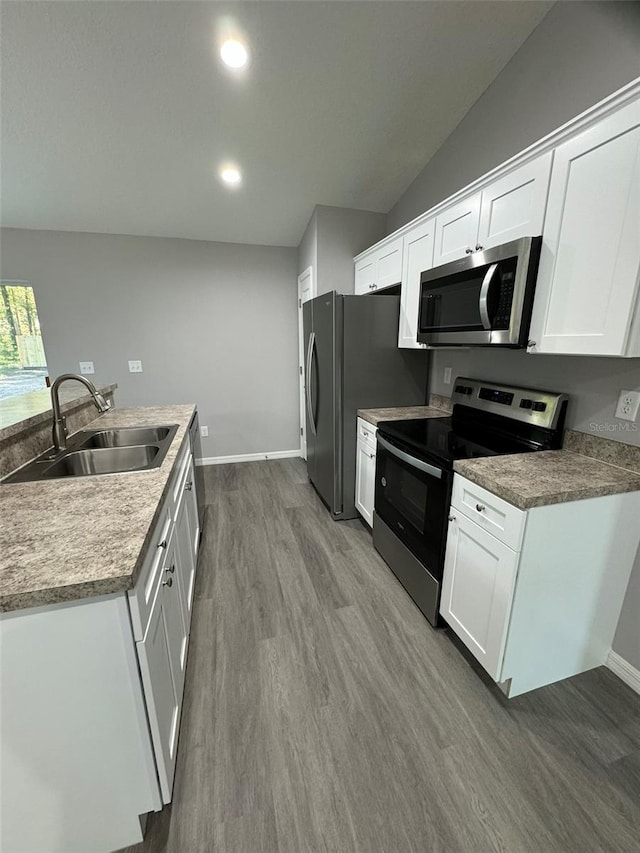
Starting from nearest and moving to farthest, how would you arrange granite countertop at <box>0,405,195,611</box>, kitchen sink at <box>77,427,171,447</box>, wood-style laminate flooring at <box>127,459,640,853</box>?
1. granite countertop at <box>0,405,195,611</box>
2. wood-style laminate flooring at <box>127,459,640,853</box>
3. kitchen sink at <box>77,427,171,447</box>

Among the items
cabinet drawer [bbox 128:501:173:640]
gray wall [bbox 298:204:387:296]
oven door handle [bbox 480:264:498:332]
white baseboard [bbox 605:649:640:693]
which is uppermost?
gray wall [bbox 298:204:387:296]

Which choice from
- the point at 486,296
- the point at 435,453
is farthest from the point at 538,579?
the point at 486,296

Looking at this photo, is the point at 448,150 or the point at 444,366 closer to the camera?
the point at 448,150

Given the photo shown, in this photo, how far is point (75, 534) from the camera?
94 centimetres

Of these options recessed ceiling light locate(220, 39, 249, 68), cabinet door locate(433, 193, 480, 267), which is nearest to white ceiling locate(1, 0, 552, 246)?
recessed ceiling light locate(220, 39, 249, 68)

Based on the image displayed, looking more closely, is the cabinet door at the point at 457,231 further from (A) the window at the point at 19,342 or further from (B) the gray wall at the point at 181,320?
(A) the window at the point at 19,342

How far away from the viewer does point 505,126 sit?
1.88 meters

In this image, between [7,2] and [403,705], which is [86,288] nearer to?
[7,2]

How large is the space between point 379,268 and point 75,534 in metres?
2.61

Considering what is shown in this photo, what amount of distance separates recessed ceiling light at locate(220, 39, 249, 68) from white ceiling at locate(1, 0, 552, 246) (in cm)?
5

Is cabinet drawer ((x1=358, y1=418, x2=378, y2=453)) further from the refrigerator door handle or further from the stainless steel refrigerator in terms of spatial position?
the refrigerator door handle

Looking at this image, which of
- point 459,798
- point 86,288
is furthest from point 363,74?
point 459,798

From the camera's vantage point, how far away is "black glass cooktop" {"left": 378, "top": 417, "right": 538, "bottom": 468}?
1615mm

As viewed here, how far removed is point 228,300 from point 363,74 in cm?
233
